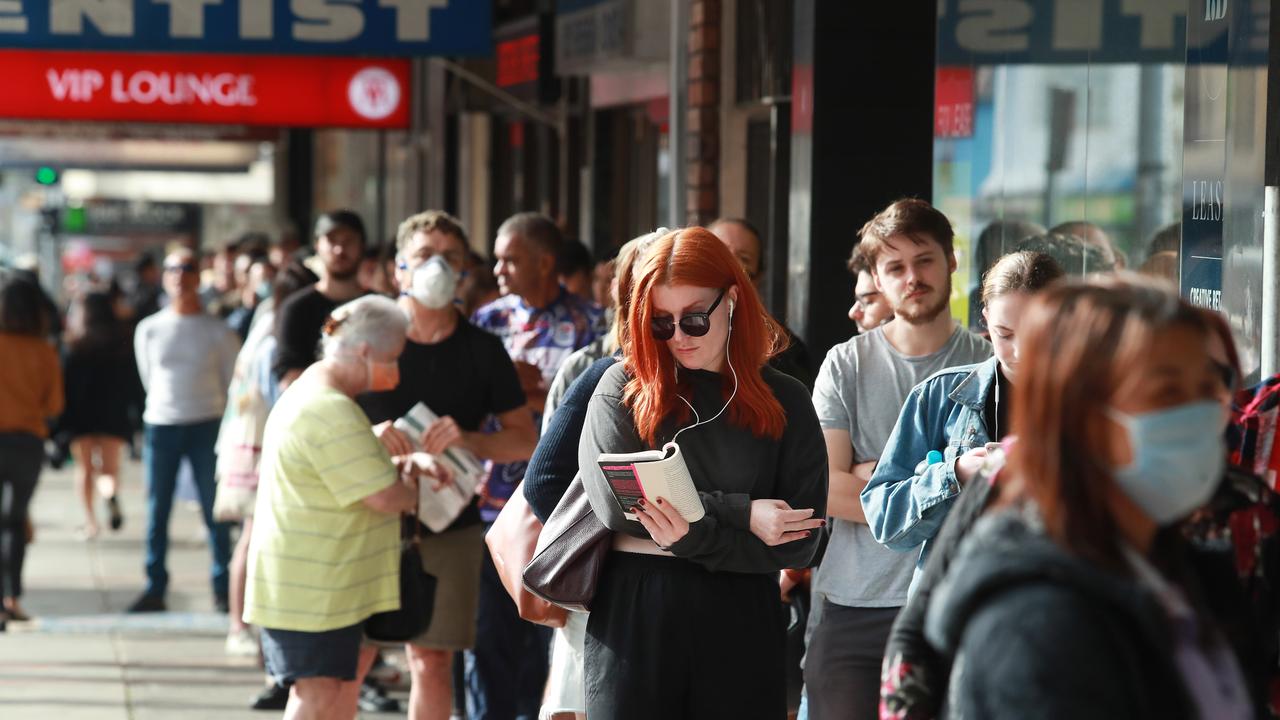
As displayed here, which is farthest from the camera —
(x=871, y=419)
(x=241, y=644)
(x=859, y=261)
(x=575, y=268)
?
Answer: (x=241, y=644)

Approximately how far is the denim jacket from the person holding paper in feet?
7.77

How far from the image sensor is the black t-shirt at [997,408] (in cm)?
392

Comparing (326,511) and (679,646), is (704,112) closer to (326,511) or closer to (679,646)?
(326,511)

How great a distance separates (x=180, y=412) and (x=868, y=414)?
6.55m

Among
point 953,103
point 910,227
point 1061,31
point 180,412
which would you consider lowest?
point 180,412

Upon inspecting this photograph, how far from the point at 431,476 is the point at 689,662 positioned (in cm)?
209

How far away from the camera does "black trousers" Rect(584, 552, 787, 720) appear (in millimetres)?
3877

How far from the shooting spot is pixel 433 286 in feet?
20.3

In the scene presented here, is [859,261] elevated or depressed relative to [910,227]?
depressed

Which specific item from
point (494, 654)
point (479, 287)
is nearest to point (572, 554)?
point (494, 654)

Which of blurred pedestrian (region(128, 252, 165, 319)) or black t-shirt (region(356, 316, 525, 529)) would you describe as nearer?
black t-shirt (region(356, 316, 525, 529))

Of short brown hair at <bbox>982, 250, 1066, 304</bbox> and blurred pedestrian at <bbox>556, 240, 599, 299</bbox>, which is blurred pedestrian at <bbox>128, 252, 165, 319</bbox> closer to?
blurred pedestrian at <bbox>556, 240, 599, 299</bbox>

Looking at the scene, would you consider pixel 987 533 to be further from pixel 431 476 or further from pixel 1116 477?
pixel 431 476

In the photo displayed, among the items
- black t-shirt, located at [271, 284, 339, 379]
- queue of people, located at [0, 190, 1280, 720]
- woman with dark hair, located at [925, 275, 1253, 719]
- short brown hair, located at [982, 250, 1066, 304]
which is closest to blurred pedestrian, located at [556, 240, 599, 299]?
queue of people, located at [0, 190, 1280, 720]
